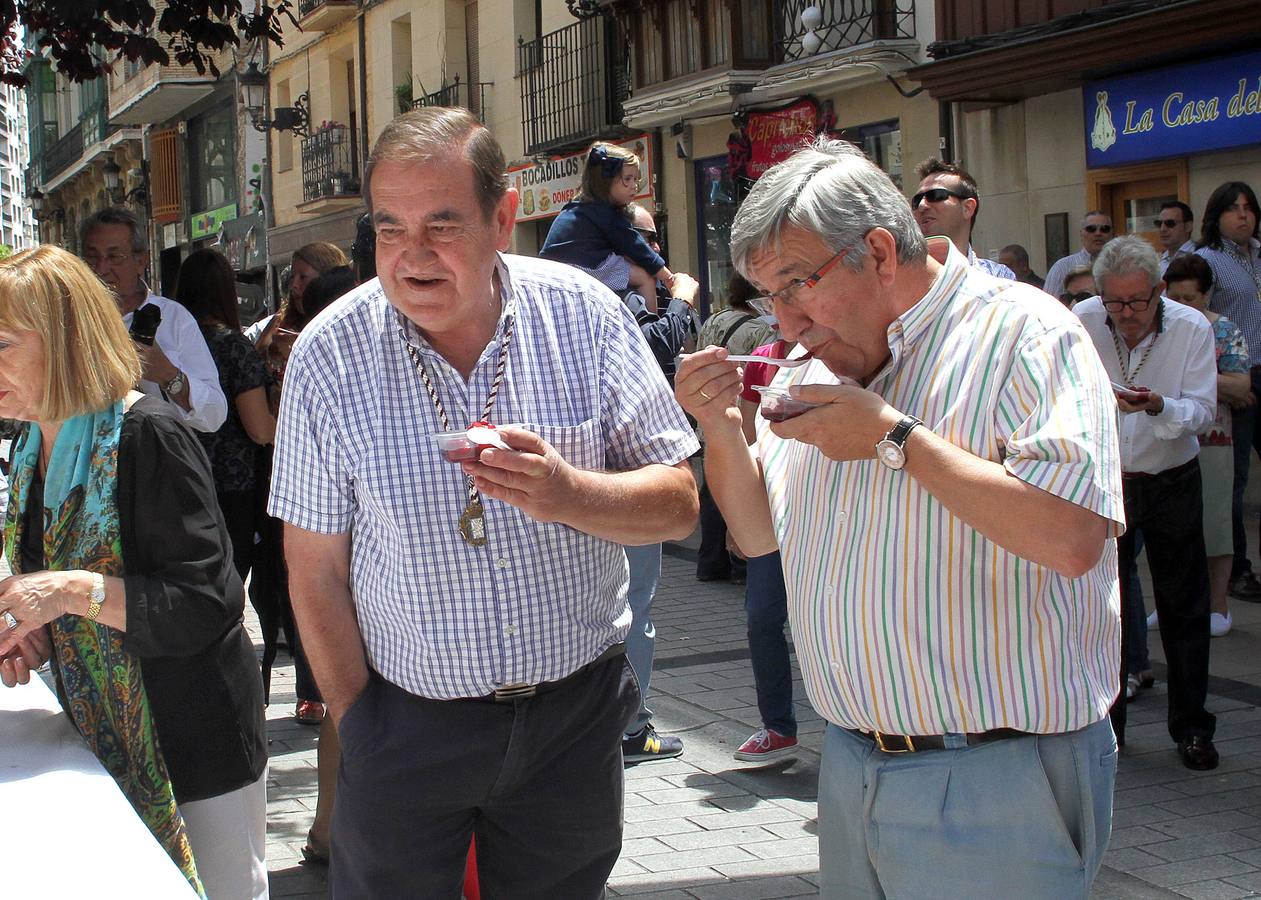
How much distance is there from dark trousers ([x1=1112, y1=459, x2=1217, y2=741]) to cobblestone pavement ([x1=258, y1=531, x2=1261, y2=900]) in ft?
0.77

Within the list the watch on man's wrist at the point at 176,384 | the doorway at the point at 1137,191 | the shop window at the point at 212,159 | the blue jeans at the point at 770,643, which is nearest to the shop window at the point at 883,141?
the doorway at the point at 1137,191

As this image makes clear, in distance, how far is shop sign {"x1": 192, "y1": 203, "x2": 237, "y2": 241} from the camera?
34906 mm

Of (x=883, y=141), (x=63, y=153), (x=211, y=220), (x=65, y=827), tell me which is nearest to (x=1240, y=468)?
(x=883, y=141)

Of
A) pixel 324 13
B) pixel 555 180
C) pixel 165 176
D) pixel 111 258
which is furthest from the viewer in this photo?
pixel 165 176

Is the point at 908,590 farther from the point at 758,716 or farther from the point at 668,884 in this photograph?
the point at 758,716

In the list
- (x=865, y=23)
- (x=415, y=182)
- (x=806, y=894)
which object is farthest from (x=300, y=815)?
(x=865, y=23)

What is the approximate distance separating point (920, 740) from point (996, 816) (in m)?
0.17

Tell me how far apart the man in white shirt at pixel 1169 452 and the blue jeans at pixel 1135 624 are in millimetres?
155

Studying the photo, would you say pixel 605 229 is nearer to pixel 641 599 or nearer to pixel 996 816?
pixel 641 599

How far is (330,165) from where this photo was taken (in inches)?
1113

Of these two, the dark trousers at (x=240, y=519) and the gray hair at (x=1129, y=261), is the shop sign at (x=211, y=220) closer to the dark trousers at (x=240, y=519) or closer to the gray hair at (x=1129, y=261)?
the dark trousers at (x=240, y=519)

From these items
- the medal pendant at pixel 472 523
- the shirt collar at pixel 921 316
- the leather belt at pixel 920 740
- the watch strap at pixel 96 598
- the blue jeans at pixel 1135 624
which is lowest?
the blue jeans at pixel 1135 624

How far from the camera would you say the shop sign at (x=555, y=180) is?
776 inches

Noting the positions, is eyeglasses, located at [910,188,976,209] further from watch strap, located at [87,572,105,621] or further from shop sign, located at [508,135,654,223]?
shop sign, located at [508,135,654,223]
